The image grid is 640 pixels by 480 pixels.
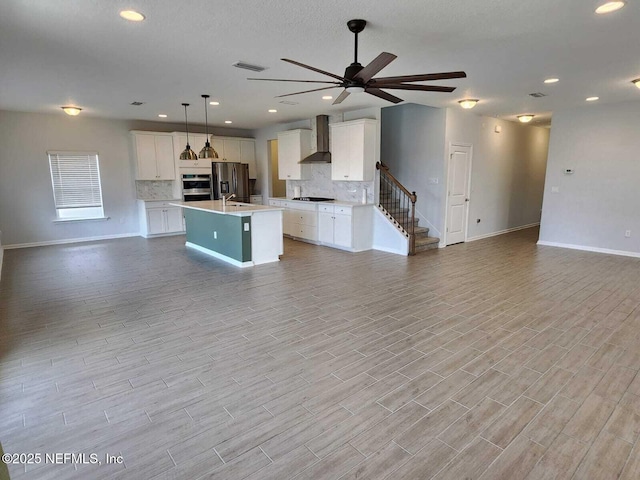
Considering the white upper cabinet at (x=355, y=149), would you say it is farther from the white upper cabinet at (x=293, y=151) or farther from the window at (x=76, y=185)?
the window at (x=76, y=185)

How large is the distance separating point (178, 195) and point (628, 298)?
8.81 meters

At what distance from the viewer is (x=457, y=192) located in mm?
7543

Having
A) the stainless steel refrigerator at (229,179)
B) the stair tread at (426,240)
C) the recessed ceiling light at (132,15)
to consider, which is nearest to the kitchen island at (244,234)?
the stair tread at (426,240)

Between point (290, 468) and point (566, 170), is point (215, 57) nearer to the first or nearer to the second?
point (290, 468)

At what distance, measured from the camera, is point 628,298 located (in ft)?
14.5

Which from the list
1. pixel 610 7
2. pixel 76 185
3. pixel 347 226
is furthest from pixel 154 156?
pixel 610 7

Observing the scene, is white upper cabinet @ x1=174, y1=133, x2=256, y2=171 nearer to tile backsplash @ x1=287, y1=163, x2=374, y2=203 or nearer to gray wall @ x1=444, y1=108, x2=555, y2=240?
tile backsplash @ x1=287, y1=163, x2=374, y2=203

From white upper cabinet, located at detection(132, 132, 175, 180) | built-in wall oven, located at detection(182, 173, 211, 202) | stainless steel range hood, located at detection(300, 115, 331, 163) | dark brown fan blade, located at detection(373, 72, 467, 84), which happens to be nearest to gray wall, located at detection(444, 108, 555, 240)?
stainless steel range hood, located at detection(300, 115, 331, 163)

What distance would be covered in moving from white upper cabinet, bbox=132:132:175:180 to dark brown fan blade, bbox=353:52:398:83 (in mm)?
6984

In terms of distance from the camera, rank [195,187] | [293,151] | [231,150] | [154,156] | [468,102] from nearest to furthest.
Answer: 1. [468,102]
2. [293,151]
3. [154,156]
4. [195,187]
5. [231,150]

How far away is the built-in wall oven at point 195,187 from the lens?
9.16 meters

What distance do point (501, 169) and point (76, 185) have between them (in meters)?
9.67

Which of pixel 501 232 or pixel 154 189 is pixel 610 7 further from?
pixel 154 189

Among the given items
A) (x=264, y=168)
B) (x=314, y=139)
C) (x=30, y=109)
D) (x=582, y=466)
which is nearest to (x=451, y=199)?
(x=314, y=139)
